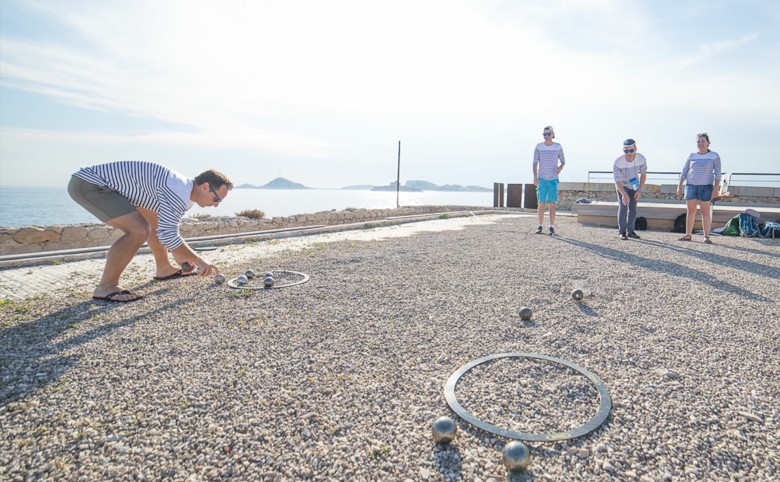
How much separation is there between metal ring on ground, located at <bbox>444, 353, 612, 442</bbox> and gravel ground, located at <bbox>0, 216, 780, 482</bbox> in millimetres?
37

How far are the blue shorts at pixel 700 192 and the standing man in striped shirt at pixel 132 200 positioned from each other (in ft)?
28.3

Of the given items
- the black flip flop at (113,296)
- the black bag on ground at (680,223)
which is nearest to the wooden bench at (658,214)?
the black bag on ground at (680,223)

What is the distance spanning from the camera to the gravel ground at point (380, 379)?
1.80 metres

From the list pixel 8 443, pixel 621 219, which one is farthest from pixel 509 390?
pixel 621 219

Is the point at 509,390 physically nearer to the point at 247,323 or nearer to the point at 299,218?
the point at 247,323

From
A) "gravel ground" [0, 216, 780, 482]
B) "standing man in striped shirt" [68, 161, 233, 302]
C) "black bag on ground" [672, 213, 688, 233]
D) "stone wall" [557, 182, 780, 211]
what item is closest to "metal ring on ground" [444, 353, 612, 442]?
"gravel ground" [0, 216, 780, 482]

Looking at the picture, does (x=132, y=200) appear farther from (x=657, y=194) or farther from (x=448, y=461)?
(x=657, y=194)

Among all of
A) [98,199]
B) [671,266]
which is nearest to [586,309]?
[671,266]

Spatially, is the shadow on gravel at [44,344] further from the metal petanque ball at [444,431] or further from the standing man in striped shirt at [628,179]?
the standing man in striped shirt at [628,179]

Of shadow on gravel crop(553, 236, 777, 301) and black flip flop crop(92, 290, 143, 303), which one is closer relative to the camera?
black flip flop crop(92, 290, 143, 303)

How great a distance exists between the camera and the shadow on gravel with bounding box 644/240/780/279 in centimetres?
541

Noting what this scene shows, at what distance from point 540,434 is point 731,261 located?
6.15 m

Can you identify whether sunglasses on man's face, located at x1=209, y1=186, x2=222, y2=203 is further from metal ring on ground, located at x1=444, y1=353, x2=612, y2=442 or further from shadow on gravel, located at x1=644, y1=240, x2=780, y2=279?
shadow on gravel, located at x1=644, y1=240, x2=780, y2=279

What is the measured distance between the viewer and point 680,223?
1046cm
